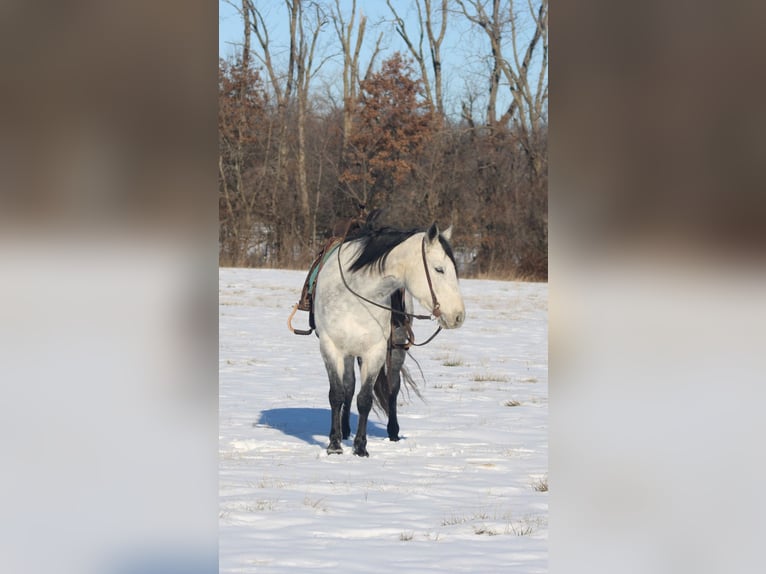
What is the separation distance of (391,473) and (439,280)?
1.30 metres

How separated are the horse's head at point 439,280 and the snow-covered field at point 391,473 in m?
1.00

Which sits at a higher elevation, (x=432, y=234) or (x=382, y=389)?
(x=432, y=234)

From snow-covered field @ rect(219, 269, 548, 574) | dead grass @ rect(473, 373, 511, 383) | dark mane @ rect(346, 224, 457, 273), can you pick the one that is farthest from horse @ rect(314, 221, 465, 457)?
dead grass @ rect(473, 373, 511, 383)

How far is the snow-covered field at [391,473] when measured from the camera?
4336mm

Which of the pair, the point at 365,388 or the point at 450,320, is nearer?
the point at 450,320

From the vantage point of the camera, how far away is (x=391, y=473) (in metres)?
→ 6.36

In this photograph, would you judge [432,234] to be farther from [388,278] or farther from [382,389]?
[382,389]

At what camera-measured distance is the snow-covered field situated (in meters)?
4.34

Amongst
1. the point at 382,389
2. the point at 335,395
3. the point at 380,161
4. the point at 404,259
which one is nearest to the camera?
the point at 404,259

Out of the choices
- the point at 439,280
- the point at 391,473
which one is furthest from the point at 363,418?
the point at 439,280

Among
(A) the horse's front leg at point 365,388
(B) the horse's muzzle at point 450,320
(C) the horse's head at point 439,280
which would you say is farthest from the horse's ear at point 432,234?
(A) the horse's front leg at point 365,388

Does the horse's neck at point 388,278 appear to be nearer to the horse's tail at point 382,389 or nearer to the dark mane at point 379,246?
the dark mane at point 379,246

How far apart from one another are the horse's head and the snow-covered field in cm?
100
